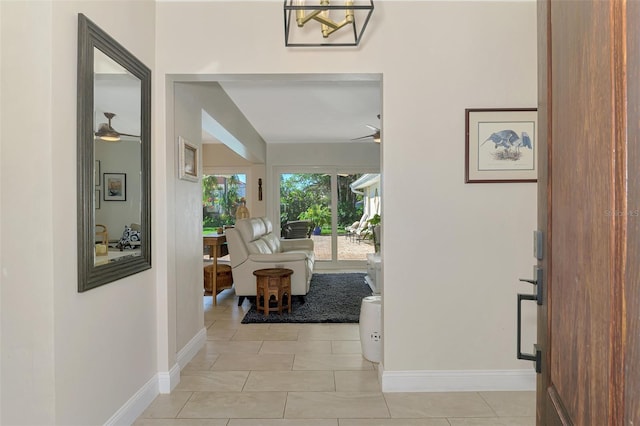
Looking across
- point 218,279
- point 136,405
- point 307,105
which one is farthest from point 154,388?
point 307,105

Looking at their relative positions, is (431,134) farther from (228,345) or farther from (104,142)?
(228,345)

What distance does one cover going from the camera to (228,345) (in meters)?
3.71

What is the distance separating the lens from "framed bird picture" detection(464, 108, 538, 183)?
2.72m

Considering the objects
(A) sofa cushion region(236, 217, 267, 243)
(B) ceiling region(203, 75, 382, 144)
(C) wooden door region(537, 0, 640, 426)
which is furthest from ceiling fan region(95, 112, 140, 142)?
(A) sofa cushion region(236, 217, 267, 243)

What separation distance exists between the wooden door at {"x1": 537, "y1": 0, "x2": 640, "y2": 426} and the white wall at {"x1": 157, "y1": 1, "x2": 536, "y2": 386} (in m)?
1.82

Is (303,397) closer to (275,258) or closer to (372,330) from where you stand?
(372,330)

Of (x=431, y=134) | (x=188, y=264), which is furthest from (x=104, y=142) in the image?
(x=431, y=134)

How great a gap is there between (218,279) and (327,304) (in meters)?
1.54

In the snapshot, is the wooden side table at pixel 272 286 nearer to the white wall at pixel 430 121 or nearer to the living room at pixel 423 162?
the living room at pixel 423 162

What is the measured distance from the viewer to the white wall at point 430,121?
8.96 ft

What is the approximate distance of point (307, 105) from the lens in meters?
5.21

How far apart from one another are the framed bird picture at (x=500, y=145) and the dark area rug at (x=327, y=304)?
2370mm

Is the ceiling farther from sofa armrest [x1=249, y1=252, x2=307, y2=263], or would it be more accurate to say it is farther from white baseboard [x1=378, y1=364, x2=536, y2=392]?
white baseboard [x1=378, y1=364, x2=536, y2=392]

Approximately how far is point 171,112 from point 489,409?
2855mm
